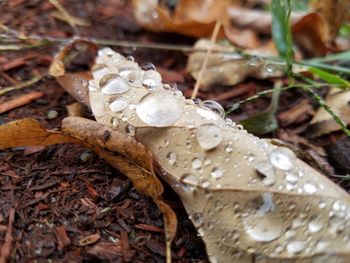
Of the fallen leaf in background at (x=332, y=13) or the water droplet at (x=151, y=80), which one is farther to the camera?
the fallen leaf in background at (x=332, y=13)

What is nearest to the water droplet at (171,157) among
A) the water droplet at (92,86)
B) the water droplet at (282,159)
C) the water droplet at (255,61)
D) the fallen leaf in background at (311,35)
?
the water droplet at (282,159)

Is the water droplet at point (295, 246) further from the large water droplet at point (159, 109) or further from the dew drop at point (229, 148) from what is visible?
the large water droplet at point (159, 109)

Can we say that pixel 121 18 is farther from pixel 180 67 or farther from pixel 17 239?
pixel 17 239

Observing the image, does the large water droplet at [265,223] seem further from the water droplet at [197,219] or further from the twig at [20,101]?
the twig at [20,101]

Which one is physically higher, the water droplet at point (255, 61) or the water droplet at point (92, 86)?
the water droplet at point (92, 86)

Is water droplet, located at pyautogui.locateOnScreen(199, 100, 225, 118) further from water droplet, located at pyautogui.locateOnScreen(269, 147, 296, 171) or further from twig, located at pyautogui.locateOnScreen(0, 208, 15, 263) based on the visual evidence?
twig, located at pyautogui.locateOnScreen(0, 208, 15, 263)

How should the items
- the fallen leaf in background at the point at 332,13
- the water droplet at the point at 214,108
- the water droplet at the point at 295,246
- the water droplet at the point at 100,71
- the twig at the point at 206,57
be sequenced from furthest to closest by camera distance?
the fallen leaf in background at the point at 332,13, the twig at the point at 206,57, the water droplet at the point at 100,71, the water droplet at the point at 214,108, the water droplet at the point at 295,246

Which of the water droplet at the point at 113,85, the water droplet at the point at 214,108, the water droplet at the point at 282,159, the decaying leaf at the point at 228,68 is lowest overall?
the decaying leaf at the point at 228,68

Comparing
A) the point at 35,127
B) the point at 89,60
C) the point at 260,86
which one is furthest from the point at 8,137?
the point at 260,86

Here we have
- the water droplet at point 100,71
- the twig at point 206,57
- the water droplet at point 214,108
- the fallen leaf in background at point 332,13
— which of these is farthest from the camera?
the fallen leaf in background at point 332,13
